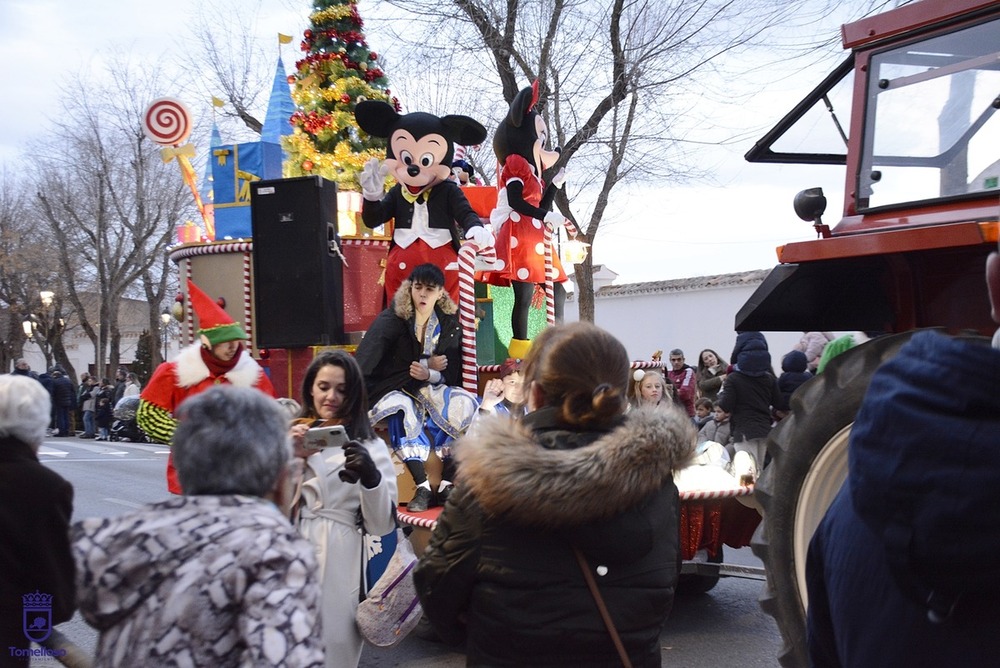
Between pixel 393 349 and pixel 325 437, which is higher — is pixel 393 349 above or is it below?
above

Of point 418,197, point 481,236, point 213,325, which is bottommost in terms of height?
point 213,325

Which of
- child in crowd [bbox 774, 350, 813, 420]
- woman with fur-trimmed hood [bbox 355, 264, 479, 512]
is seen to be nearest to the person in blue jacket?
woman with fur-trimmed hood [bbox 355, 264, 479, 512]

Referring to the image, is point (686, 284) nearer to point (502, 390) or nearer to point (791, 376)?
point (791, 376)

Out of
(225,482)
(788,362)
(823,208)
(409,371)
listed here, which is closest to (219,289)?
(409,371)

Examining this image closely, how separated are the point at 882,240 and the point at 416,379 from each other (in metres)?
3.17

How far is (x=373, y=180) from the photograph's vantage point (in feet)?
24.0

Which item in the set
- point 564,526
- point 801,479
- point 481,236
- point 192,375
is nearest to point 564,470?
point 564,526

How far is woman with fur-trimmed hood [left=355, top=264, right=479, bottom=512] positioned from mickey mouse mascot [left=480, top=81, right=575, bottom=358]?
47.2 inches

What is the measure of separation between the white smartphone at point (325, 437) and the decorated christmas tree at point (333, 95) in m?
8.74

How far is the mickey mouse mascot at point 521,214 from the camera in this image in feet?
24.1

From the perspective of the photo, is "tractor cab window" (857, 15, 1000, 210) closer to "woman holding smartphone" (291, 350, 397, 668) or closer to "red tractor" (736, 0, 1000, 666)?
"red tractor" (736, 0, 1000, 666)

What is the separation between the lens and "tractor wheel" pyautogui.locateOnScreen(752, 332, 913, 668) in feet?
11.5

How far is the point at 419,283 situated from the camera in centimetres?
610

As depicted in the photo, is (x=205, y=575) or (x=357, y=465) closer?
(x=205, y=575)
